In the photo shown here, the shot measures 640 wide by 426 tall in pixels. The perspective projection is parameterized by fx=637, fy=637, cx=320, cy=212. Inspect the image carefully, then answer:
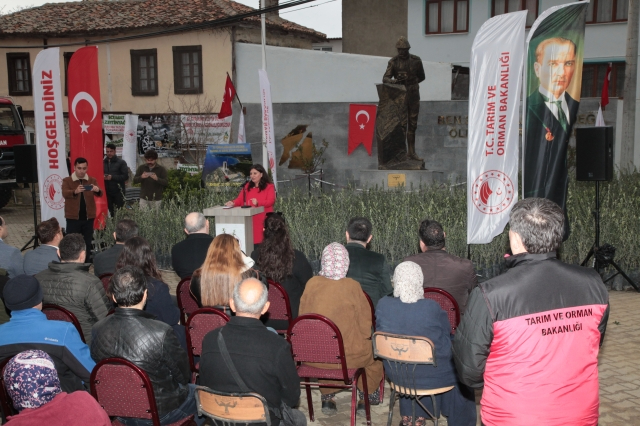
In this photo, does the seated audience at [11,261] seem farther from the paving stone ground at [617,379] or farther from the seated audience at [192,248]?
the paving stone ground at [617,379]

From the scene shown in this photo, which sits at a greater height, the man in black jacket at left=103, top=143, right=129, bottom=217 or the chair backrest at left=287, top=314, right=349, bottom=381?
the man in black jacket at left=103, top=143, right=129, bottom=217

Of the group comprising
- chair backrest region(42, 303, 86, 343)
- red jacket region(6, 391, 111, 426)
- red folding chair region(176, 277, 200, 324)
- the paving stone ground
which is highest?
red jacket region(6, 391, 111, 426)

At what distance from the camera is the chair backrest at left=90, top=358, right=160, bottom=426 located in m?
3.16

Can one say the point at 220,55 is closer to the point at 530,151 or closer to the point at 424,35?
the point at 424,35

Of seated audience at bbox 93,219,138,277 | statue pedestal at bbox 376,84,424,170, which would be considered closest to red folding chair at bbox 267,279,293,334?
seated audience at bbox 93,219,138,277

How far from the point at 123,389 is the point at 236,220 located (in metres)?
4.63

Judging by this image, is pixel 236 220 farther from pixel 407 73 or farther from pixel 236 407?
pixel 407 73

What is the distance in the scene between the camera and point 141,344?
3.32 meters

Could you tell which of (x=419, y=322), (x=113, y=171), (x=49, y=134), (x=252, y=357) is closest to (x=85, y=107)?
(x=49, y=134)

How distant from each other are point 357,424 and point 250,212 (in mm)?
3720

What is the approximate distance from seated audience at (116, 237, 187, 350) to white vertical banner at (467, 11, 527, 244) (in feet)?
12.5

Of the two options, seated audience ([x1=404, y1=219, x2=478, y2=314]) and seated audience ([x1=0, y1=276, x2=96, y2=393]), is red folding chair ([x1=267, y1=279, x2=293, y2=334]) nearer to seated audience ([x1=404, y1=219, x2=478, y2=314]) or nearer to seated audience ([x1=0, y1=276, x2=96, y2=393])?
seated audience ([x1=404, y1=219, x2=478, y2=314])

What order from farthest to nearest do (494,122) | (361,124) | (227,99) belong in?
(361,124) < (227,99) < (494,122)

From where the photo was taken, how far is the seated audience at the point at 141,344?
10.9 ft
